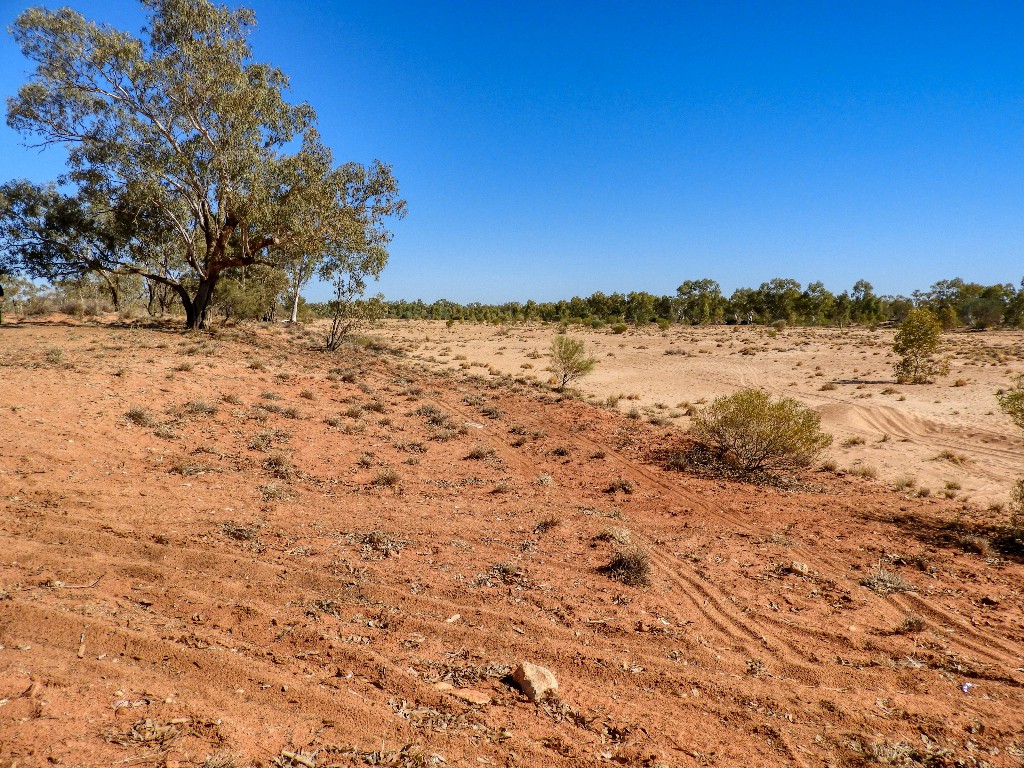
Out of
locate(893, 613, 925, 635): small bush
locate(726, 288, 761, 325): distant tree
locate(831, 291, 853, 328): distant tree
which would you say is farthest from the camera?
locate(726, 288, 761, 325): distant tree

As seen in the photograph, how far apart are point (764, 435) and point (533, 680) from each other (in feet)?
31.5

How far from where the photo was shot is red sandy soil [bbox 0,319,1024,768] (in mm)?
3326

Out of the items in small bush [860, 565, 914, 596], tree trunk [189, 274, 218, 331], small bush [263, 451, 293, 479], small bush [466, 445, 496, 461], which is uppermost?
tree trunk [189, 274, 218, 331]

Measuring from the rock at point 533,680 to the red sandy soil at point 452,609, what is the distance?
0.11 metres

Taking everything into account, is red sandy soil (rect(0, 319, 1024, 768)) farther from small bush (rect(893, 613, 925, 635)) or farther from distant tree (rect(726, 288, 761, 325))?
distant tree (rect(726, 288, 761, 325))

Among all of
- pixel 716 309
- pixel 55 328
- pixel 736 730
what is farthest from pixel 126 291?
Result: pixel 716 309

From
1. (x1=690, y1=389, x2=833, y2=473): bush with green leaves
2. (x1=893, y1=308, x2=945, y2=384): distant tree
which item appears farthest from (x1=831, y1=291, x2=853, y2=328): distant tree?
(x1=690, y1=389, x2=833, y2=473): bush with green leaves

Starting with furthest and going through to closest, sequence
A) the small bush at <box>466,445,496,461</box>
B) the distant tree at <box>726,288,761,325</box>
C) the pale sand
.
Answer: the distant tree at <box>726,288,761,325</box> < the pale sand < the small bush at <box>466,445,496,461</box>

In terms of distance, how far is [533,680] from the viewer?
155 inches

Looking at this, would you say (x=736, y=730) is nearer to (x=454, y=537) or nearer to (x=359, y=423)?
(x=454, y=537)

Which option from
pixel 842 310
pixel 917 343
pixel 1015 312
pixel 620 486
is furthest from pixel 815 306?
pixel 620 486

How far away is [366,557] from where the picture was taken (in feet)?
20.0

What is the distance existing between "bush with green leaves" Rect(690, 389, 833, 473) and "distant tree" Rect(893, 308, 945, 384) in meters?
21.0

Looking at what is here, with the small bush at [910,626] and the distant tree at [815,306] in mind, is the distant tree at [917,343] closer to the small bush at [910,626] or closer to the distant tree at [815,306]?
the small bush at [910,626]
